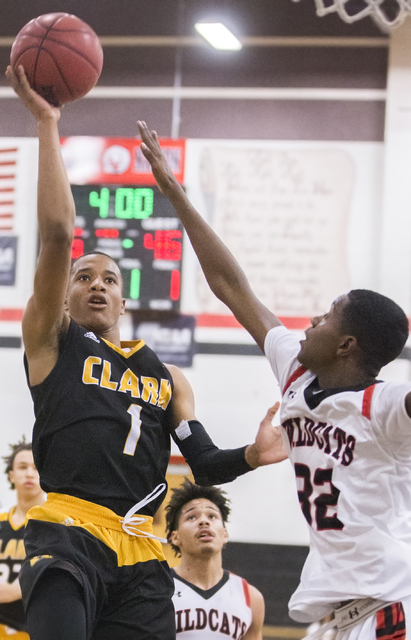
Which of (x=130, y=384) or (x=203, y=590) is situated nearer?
(x=130, y=384)

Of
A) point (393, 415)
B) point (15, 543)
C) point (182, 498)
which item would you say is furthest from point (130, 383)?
point (15, 543)

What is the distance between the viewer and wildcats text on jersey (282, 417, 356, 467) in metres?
2.43

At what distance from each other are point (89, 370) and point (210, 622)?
99.7 inches

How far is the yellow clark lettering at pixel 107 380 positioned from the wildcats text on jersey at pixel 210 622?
2.33 m

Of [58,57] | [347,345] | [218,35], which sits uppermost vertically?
[218,35]

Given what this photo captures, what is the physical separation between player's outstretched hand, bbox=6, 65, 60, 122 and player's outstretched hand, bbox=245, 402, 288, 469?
4.41 feet

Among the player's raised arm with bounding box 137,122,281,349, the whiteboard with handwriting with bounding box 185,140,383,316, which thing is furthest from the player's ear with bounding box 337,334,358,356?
the whiteboard with handwriting with bounding box 185,140,383,316

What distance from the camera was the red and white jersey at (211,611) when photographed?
490cm

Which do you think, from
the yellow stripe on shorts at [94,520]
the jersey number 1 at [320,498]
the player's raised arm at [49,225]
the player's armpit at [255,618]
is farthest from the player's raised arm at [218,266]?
the player's armpit at [255,618]

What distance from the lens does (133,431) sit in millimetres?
3074

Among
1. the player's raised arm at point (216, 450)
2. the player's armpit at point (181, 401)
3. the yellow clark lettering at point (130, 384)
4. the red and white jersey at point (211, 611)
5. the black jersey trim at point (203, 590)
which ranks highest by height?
the yellow clark lettering at point (130, 384)

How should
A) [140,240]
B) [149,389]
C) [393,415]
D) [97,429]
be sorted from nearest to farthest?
[393,415] < [97,429] < [149,389] < [140,240]

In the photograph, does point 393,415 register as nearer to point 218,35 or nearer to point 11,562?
point 11,562

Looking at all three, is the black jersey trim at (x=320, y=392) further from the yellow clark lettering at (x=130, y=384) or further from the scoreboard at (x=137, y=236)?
the scoreboard at (x=137, y=236)
